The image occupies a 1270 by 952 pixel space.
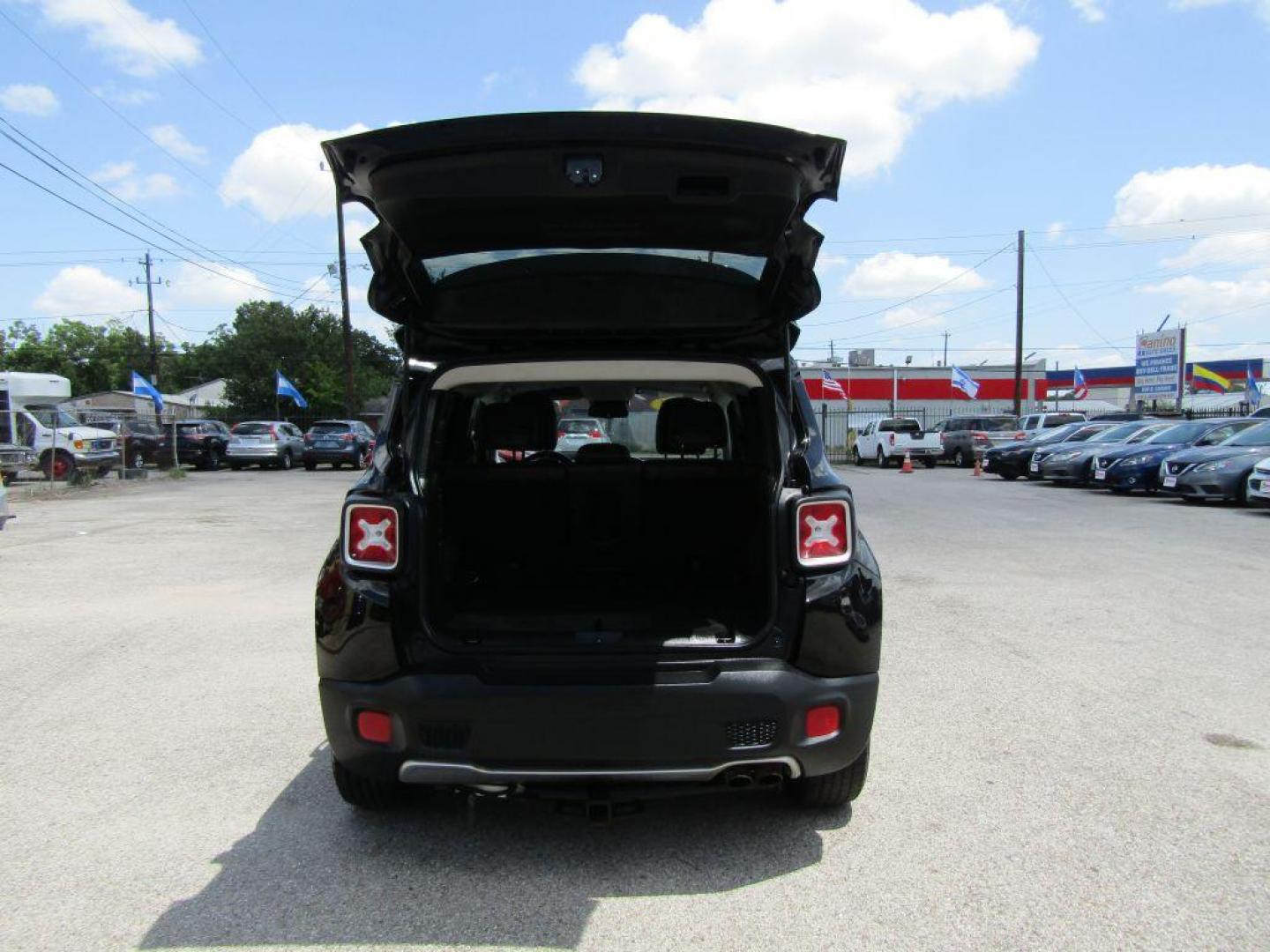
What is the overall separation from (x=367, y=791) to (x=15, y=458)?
769 inches

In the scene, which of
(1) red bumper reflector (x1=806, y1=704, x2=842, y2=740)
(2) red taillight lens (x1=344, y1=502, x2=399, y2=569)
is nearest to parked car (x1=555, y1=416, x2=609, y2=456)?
(2) red taillight lens (x1=344, y1=502, x2=399, y2=569)

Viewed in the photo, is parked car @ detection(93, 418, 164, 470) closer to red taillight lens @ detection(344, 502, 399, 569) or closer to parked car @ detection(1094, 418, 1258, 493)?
parked car @ detection(1094, 418, 1258, 493)

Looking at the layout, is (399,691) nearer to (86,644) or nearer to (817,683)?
(817,683)

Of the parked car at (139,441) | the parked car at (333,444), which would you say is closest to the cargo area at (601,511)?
the parked car at (139,441)

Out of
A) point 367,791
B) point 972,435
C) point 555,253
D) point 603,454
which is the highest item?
point 555,253

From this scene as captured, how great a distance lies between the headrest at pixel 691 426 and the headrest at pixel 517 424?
0.55 metres

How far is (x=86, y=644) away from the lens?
20.0 ft

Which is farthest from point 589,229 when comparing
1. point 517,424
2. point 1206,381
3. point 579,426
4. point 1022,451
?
point 1206,381

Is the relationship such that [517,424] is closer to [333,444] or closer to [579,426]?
[579,426]

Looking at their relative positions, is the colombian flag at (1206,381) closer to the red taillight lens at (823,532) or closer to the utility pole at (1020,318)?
the utility pole at (1020,318)

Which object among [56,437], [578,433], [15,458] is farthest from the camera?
[56,437]

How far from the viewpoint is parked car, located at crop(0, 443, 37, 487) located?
18.4m

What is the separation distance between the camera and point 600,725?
110 inches

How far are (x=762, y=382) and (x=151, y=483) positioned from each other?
22.5 meters
